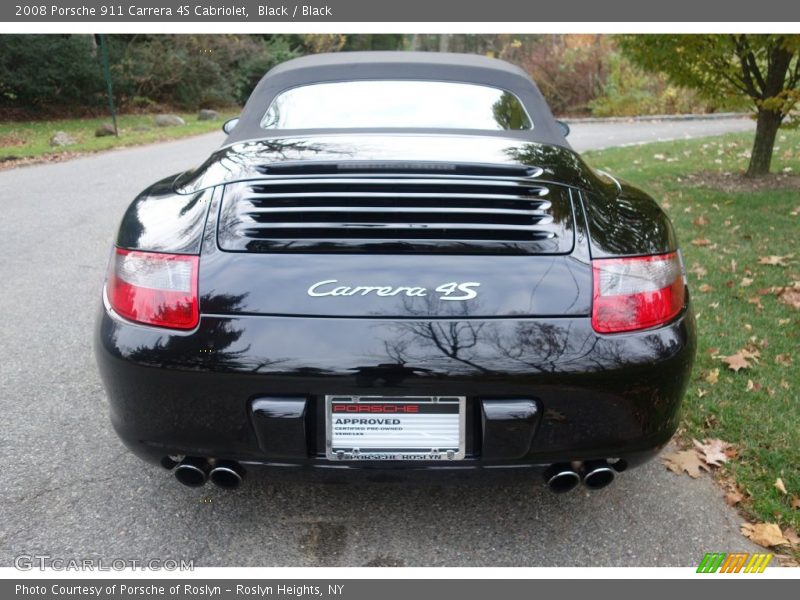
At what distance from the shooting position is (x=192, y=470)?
6.68 feet

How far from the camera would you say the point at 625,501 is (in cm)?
253

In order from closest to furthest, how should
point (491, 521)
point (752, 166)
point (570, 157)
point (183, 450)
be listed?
point (183, 450)
point (491, 521)
point (570, 157)
point (752, 166)

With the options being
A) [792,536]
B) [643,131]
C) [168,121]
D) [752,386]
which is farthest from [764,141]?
[168,121]

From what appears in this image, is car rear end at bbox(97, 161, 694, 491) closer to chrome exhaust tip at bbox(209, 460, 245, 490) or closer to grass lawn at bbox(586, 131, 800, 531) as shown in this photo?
chrome exhaust tip at bbox(209, 460, 245, 490)

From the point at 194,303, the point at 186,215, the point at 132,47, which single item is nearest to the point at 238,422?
the point at 194,303

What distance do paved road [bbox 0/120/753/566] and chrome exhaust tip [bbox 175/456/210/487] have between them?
0.55ft

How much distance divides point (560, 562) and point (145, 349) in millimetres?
1490

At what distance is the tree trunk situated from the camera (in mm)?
7922

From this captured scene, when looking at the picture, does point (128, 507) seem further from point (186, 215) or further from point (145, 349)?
point (186, 215)

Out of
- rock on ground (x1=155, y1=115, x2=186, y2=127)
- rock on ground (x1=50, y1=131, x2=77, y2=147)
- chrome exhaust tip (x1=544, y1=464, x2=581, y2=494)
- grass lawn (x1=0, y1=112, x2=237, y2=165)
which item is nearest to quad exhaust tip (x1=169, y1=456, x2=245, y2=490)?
chrome exhaust tip (x1=544, y1=464, x2=581, y2=494)

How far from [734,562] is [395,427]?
1.27 metres

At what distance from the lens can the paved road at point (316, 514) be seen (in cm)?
222

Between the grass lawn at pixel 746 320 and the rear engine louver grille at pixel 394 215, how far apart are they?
1.43 m

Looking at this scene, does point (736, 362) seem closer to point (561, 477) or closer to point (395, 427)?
point (561, 477)
